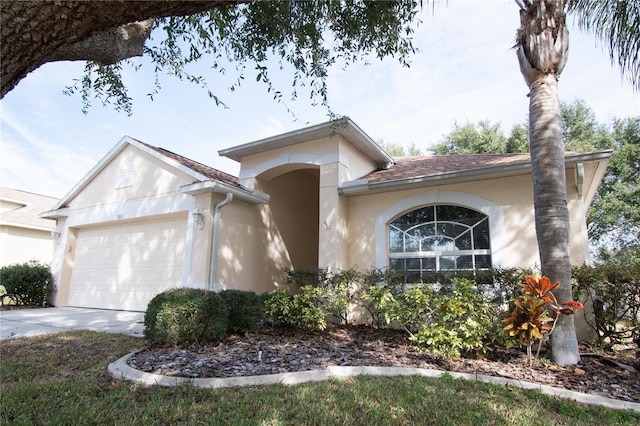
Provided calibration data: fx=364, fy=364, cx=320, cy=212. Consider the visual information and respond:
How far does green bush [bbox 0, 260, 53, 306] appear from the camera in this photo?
11.9m

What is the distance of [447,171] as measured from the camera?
345 inches

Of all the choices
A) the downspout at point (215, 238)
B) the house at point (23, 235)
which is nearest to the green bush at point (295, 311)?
the downspout at point (215, 238)

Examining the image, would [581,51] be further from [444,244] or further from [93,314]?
[93,314]

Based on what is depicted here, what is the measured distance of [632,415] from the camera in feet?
11.7

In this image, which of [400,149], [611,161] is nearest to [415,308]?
[611,161]

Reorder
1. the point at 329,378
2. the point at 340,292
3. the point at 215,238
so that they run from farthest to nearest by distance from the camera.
Answer: the point at 215,238 → the point at 340,292 → the point at 329,378

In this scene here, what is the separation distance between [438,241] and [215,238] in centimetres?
562

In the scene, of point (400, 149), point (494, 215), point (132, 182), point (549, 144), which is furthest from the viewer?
point (400, 149)

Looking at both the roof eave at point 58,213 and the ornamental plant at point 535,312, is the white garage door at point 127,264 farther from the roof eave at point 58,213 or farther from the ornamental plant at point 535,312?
the ornamental plant at point 535,312

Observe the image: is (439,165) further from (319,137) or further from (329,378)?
(329,378)

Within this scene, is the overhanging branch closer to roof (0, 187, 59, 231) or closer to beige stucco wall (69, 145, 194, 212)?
beige stucco wall (69, 145, 194, 212)

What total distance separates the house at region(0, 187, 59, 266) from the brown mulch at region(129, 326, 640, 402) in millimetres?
15885

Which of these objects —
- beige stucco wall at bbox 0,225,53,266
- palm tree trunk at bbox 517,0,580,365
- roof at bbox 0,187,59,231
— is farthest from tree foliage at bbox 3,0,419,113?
beige stucco wall at bbox 0,225,53,266

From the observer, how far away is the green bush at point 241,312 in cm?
676
